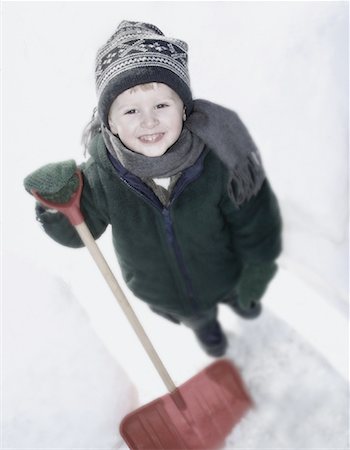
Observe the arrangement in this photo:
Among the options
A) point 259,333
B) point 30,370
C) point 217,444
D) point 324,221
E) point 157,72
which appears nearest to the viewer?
point 157,72

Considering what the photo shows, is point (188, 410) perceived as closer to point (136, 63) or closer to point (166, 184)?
point (166, 184)

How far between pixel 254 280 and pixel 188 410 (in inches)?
18.9

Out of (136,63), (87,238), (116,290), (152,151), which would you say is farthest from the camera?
(116,290)

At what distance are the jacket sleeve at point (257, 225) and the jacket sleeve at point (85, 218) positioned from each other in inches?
13.1

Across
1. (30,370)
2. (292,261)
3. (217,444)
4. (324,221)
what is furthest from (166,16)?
(217,444)

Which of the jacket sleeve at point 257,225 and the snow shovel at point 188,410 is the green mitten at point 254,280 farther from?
the snow shovel at point 188,410

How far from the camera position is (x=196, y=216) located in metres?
1.24

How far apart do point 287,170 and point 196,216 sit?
0.50 metres

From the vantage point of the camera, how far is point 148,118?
1.03 meters

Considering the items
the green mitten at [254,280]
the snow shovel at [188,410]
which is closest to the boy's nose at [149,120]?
the snow shovel at [188,410]

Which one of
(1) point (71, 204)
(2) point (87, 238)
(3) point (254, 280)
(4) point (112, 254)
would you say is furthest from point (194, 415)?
(1) point (71, 204)

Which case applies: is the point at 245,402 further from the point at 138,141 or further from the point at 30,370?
the point at 138,141

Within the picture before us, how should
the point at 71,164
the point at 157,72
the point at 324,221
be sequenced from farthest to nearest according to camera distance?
the point at 324,221 → the point at 71,164 → the point at 157,72

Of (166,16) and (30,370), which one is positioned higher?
(166,16)
